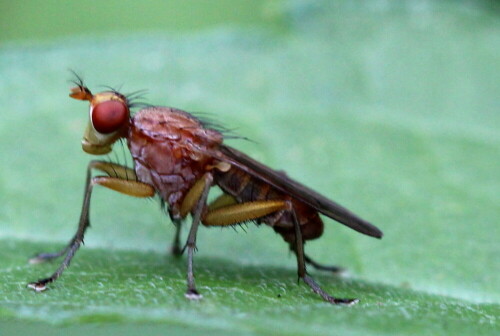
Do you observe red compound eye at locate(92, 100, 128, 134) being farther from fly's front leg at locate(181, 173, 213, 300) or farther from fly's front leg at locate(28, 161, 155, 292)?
fly's front leg at locate(181, 173, 213, 300)

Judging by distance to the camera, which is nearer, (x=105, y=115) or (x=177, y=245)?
(x=105, y=115)

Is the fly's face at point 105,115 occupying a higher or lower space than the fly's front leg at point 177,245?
higher

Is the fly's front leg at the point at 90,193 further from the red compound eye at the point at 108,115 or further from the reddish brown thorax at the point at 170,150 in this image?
the red compound eye at the point at 108,115

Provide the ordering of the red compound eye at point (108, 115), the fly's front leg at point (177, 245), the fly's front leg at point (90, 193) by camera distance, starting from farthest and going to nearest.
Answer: the fly's front leg at point (177, 245) < the red compound eye at point (108, 115) < the fly's front leg at point (90, 193)

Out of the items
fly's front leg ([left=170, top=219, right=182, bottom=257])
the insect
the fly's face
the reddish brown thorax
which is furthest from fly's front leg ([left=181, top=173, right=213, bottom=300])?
the fly's face

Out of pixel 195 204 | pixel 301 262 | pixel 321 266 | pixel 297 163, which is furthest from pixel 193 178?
pixel 297 163

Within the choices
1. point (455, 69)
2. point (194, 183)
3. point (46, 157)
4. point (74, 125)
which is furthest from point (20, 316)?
point (455, 69)

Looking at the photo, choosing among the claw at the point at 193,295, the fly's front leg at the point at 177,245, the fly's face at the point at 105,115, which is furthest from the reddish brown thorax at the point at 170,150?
the claw at the point at 193,295

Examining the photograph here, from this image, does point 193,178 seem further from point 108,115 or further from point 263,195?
point 108,115
